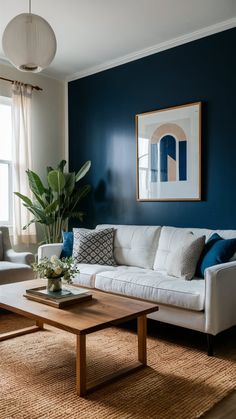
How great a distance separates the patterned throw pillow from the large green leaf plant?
667mm

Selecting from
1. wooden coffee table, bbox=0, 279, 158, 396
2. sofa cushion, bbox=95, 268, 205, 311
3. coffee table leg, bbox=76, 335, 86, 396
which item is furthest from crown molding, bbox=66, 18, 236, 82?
coffee table leg, bbox=76, 335, 86, 396

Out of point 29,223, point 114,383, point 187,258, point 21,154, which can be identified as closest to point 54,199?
point 29,223

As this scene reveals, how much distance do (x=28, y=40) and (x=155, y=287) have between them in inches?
78.2

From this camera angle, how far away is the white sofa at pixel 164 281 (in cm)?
273

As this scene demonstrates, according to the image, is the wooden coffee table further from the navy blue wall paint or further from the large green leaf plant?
the large green leaf plant

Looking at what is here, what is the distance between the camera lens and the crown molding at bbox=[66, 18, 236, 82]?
12.2 ft

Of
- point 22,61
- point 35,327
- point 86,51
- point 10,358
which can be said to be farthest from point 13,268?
point 86,51

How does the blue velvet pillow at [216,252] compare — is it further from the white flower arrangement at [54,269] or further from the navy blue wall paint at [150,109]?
the white flower arrangement at [54,269]

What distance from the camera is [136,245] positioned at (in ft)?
13.1

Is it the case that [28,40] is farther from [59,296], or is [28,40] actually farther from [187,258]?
[187,258]

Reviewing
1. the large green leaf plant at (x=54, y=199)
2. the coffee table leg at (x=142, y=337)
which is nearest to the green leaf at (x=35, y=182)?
the large green leaf plant at (x=54, y=199)

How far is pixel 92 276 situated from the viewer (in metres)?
3.56

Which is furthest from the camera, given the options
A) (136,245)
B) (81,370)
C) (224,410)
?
(136,245)

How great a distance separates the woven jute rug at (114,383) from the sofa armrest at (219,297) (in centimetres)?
23
